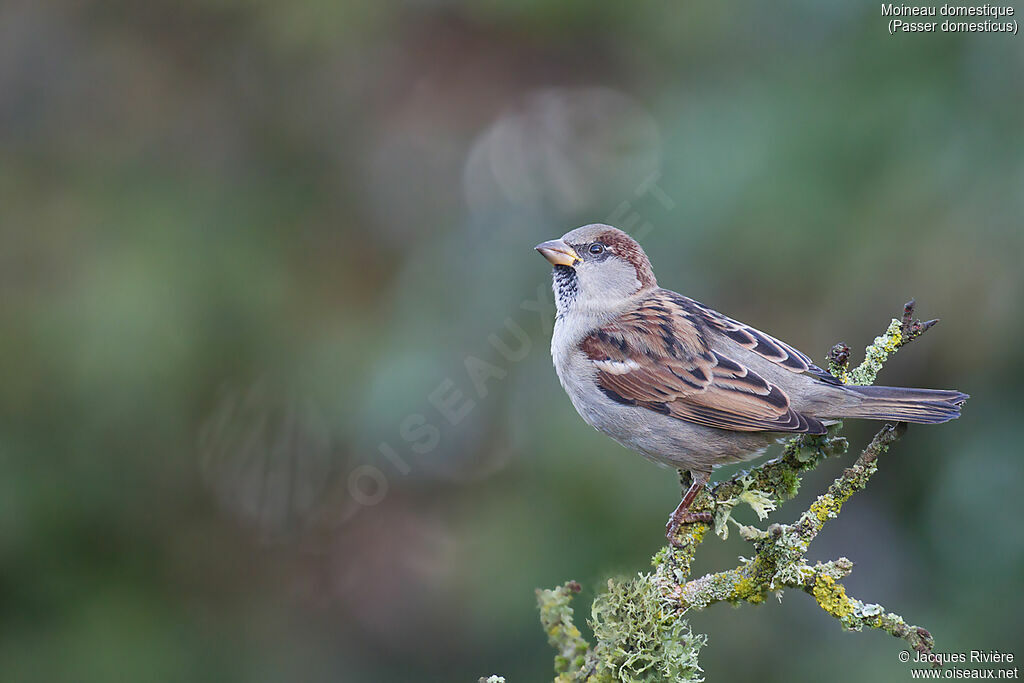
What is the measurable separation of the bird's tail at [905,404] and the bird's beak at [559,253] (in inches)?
45.1

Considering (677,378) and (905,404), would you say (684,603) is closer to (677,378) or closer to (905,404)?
(905,404)

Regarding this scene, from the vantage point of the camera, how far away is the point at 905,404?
10.2 feet

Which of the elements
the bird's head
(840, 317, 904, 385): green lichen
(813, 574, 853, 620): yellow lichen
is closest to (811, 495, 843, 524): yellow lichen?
(813, 574, 853, 620): yellow lichen

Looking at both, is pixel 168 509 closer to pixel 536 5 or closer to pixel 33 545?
pixel 33 545

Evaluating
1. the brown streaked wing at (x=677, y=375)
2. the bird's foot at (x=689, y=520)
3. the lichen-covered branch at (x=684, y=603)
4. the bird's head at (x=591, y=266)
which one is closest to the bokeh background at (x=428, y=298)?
the bird's head at (x=591, y=266)

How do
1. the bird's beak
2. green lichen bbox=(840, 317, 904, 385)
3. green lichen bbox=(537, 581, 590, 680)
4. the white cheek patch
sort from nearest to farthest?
1. green lichen bbox=(537, 581, 590, 680)
2. green lichen bbox=(840, 317, 904, 385)
3. the white cheek patch
4. the bird's beak

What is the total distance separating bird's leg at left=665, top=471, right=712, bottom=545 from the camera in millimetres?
3033

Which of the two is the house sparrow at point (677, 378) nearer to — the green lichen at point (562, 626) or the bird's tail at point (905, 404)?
the bird's tail at point (905, 404)

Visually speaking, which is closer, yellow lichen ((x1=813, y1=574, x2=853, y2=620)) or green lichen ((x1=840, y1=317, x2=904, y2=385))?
yellow lichen ((x1=813, y1=574, x2=853, y2=620))

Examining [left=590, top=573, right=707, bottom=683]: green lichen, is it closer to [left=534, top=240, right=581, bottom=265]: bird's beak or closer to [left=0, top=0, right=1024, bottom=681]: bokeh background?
[left=534, top=240, right=581, bottom=265]: bird's beak

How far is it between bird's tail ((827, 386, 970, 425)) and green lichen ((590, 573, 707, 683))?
1044 mm

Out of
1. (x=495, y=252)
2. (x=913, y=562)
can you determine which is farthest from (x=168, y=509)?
(x=913, y=562)

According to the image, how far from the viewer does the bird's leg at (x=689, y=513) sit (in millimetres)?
3033

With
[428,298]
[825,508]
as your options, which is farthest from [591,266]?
[825,508]
